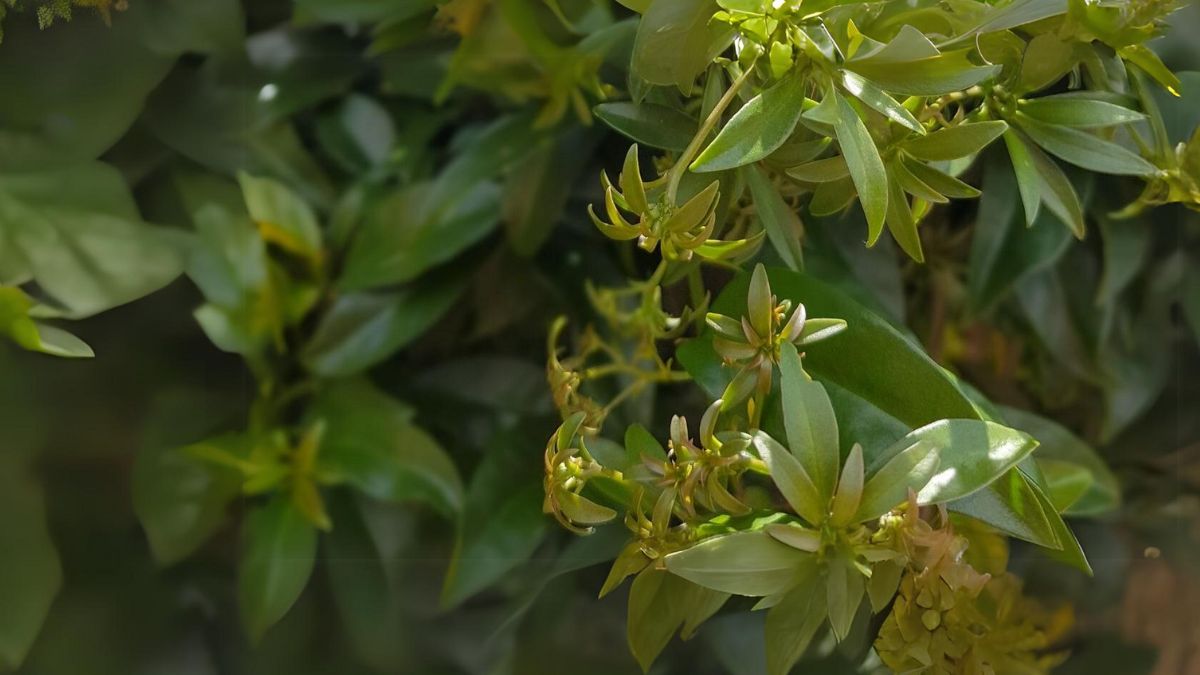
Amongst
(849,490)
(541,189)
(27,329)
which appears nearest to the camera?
(849,490)

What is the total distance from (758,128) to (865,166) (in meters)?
0.04

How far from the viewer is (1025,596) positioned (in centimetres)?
47

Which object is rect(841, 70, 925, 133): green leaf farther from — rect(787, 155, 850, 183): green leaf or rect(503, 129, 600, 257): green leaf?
rect(503, 129, 600, 257): green leaf

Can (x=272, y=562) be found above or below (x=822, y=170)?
below

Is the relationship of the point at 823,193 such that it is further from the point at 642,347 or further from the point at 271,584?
the point at 271,584

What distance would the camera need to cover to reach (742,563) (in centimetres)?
28

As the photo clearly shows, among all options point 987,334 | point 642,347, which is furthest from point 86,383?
point 987,334

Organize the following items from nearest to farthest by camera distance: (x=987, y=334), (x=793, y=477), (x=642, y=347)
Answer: (x=793, y=477), (x=642, y=347), (x=987, y=334)

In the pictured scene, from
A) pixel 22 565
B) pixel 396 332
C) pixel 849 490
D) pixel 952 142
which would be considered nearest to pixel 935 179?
pixel 952 142

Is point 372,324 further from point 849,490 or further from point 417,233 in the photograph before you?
point 849,490

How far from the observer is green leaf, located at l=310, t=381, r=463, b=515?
57cm

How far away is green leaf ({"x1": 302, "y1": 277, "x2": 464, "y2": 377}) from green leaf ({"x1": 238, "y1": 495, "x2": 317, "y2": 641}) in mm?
96

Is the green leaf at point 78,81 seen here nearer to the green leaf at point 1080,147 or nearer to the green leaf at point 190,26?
the green leaf at point 190,26

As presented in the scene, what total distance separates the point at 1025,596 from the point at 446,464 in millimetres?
345
